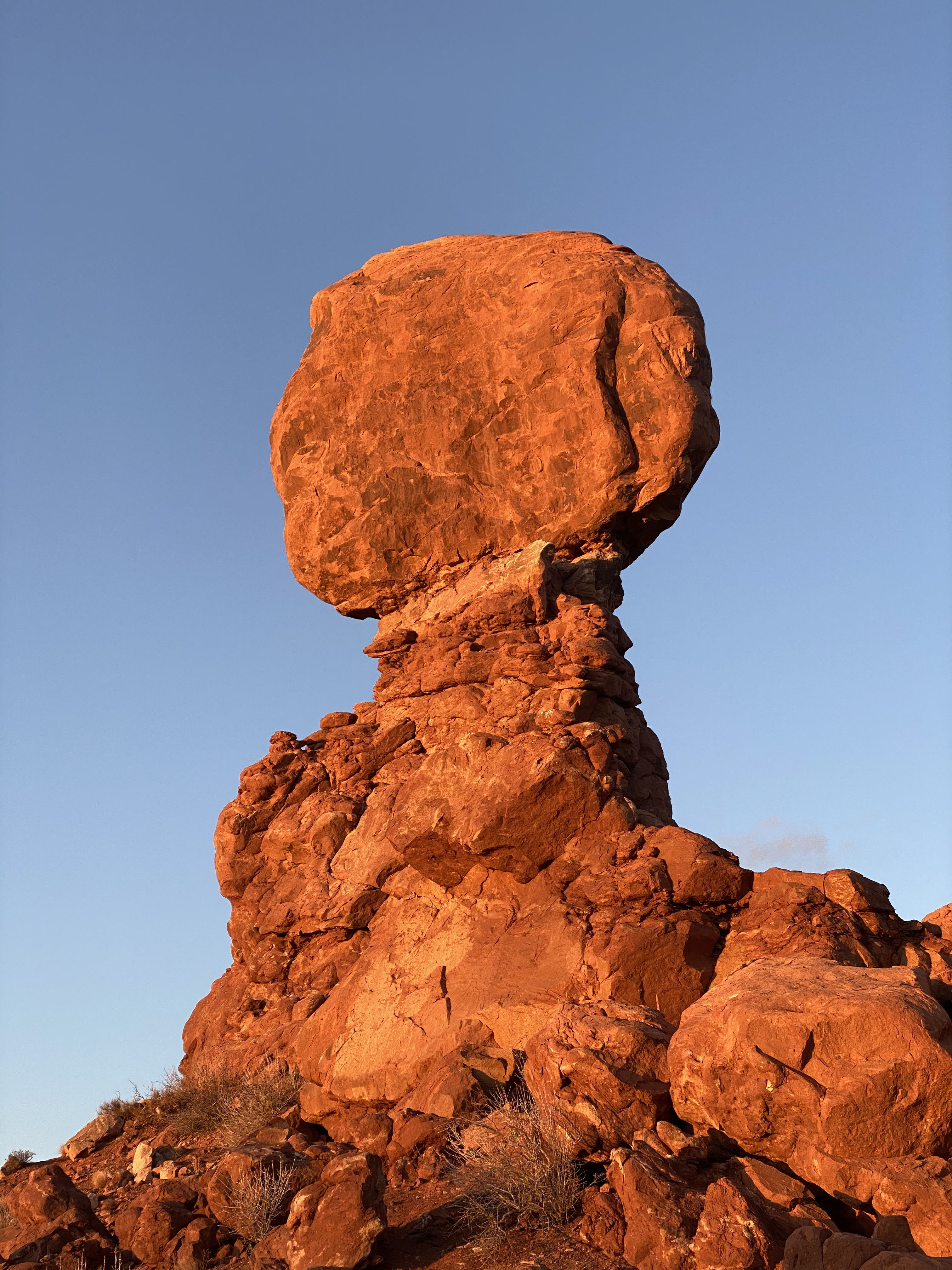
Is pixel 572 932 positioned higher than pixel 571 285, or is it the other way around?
pixel 571 285

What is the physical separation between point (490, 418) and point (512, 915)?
626 cm

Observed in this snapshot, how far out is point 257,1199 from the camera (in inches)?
271

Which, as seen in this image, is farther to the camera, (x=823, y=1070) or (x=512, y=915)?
(x=512, y=915)

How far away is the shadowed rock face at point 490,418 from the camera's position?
42.6 feet

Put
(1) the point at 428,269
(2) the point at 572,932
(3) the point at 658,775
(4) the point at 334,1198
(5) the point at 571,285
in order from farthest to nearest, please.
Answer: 1. (1) the point at 428,269
2. (5) the point at 571,285
3. (3) the point at 658,775
4. (2) the point at 572,932
5. (4) the point at 334,1198

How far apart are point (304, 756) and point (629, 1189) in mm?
7504

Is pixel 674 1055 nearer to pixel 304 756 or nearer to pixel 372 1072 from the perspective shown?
pixel 372 1072

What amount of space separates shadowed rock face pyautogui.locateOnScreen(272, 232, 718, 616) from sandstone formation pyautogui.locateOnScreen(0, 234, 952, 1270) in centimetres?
4

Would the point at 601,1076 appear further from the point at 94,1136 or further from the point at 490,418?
the point at 490,418

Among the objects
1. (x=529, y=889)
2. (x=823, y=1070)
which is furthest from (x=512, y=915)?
(x=823, y=1070)

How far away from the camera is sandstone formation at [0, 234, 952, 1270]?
20.4ft

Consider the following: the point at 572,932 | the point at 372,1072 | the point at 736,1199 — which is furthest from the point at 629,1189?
the point at 372,1072

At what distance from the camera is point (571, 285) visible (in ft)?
44.2

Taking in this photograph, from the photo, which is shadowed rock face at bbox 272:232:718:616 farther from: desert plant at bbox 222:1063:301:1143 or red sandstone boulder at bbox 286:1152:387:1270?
red sandstone boulder at bbox 286:1152:387:1270
